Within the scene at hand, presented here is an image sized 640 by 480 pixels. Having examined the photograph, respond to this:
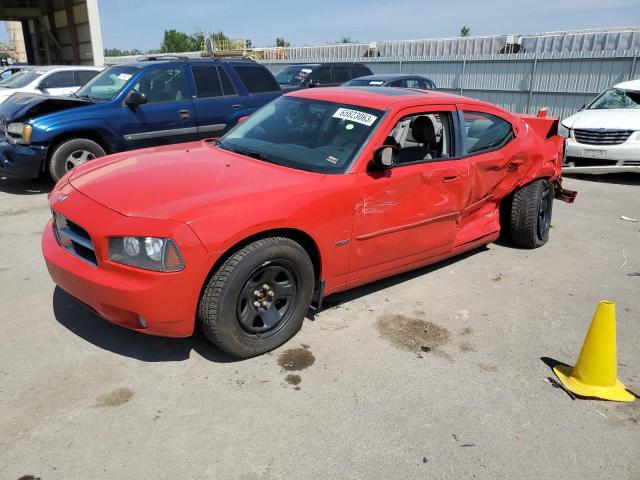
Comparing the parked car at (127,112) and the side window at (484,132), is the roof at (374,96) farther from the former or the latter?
the parked car at (127,112)

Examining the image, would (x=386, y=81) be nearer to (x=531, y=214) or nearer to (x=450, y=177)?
(x=531, y=214)

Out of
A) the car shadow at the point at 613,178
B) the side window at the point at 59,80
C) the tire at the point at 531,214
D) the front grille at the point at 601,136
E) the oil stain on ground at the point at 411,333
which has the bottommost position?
the car shadow at the point at 613,178

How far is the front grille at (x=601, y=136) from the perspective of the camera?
29.0ft

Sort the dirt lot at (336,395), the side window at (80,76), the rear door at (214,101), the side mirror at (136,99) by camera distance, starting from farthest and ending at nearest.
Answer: the side window at (80,76), the rear door at (214,101), the side mirror at (136,99), the dirt lot at (336,395)

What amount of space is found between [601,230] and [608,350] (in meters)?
3.86

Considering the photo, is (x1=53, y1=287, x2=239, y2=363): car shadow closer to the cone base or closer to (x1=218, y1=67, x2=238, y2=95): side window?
the cone base

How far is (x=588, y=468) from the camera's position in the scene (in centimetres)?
255

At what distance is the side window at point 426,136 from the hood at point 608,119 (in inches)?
241

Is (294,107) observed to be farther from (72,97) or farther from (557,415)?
(72,97)

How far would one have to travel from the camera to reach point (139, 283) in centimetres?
284

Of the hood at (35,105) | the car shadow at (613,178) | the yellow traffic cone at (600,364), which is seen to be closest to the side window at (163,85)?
the hood at (35,105)

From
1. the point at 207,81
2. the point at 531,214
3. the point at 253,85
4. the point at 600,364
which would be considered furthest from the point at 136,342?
the point at 253,85

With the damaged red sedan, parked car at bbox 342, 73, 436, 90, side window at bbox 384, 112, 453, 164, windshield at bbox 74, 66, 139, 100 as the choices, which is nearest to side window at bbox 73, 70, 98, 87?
windshield at bbox 74, 66, 139, 100

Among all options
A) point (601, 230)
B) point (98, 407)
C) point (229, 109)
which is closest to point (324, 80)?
point (229, 109)
